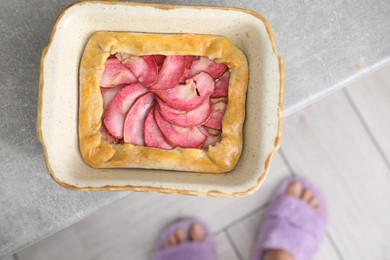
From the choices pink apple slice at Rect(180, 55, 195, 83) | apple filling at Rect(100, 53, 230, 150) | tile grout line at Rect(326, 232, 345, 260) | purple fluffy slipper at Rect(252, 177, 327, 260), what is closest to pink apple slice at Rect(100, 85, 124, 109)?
apple filling at Rect(100, 53, 230, 150)

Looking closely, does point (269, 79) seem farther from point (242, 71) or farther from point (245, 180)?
point (245, 180)

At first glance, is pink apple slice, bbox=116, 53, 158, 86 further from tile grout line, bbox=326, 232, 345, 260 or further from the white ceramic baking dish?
tile grout line, bbox=326, 232, 345, 260

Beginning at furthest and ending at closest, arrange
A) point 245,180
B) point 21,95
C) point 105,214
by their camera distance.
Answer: point 105,214 < point 21,95 < point 245,180

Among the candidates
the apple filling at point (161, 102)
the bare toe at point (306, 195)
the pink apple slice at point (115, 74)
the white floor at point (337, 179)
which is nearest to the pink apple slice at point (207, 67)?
the apple filling at point (161, 102)

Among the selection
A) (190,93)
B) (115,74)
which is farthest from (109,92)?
(190,93)

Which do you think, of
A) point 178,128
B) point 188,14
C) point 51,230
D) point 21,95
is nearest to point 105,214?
point 51,230

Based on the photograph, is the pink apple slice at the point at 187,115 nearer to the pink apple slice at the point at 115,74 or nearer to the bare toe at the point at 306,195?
the pink apple slice at the point at 115,74
